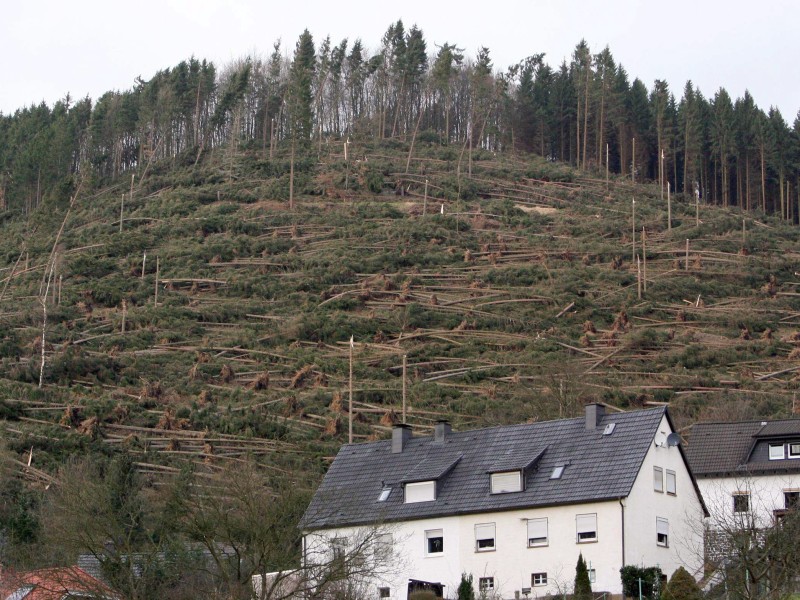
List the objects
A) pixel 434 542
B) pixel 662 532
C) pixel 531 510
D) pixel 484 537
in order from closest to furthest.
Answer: pixel 531 510 → pixel 484 537 → pixel 662 532 → pixel 434 542

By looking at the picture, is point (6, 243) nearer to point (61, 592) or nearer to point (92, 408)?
point (92, 408)

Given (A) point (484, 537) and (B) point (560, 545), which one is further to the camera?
(A) point (484, 537)

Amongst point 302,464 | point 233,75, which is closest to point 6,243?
point 233,75

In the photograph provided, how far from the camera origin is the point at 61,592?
3444cm

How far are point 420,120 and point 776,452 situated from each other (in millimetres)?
105833

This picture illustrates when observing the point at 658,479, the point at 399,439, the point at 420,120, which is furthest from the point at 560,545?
the point at 420,120

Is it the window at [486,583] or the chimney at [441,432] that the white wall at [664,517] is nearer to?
the window at [486,583]

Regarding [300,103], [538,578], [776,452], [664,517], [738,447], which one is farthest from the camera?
[300,103]

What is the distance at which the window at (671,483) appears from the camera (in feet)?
136

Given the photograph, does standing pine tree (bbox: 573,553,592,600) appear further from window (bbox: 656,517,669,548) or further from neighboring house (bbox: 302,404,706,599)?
window (bbox: 656,517,669,548)

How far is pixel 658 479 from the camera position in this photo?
4091 cm

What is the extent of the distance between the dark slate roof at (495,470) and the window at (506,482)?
0.21 m

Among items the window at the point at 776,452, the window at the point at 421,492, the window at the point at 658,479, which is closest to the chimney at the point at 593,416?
the window at the point at 658,479

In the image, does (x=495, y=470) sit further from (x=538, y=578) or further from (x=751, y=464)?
(x=751, y=464)
